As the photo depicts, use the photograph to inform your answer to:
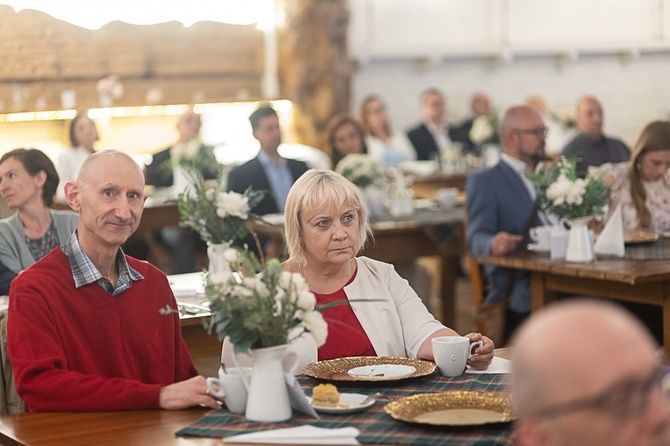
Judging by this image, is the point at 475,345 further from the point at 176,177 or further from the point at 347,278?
the point at 176,177

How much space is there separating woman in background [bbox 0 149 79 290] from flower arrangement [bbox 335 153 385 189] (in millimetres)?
2534

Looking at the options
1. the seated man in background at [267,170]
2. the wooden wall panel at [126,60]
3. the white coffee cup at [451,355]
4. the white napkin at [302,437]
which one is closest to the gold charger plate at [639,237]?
the seated man in background at [267,170]

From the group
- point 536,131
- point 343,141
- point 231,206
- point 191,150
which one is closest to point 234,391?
point 231,206

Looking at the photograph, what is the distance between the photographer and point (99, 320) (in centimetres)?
292

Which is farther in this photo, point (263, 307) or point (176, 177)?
point (176, 177)

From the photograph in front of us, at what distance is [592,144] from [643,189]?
87.9 inches

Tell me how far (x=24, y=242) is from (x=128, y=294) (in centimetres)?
136

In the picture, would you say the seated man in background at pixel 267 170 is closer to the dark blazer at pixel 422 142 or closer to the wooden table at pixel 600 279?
the wooden table at pixel 600 279

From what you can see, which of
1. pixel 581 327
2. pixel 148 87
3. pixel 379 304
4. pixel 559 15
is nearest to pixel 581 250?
pixel 379 304

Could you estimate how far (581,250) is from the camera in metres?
4.76

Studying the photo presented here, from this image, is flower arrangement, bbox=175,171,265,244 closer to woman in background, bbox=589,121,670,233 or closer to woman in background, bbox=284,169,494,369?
woman in background, bbox=284,169,494,369

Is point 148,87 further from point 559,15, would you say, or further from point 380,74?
point 559,15

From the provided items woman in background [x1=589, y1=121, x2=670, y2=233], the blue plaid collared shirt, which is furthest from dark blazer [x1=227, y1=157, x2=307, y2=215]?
the blue plaid collared shirt

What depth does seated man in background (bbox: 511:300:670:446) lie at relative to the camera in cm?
144
